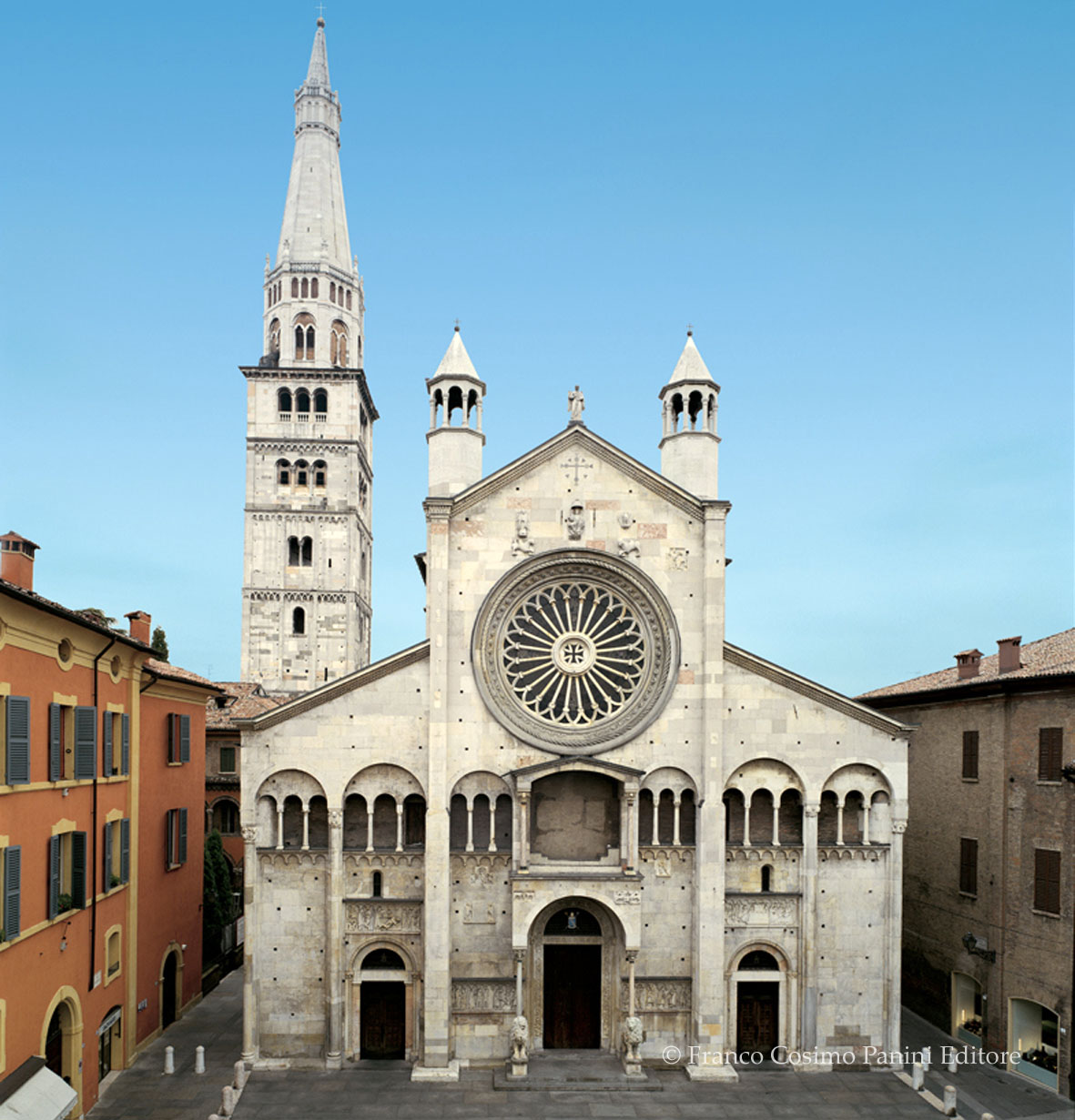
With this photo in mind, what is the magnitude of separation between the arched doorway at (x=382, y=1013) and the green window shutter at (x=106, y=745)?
355 inches

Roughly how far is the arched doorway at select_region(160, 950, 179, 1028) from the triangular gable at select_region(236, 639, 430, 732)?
10.1 meters

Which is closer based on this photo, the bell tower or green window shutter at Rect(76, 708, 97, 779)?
green window shutter at Rect(76, 708, 97, 779)

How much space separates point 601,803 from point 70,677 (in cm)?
1484

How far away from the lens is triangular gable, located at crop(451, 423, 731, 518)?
27109mm

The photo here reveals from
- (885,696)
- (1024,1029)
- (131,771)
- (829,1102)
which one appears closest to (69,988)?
(131,771)

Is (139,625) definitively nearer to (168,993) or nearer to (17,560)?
(17,560)

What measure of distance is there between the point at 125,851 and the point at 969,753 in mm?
26206

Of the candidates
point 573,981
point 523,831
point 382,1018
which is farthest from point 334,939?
point 573,981

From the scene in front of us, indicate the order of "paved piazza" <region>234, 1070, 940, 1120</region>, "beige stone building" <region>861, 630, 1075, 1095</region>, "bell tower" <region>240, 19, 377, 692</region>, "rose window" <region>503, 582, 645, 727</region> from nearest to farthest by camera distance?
"paved piazza" <region>234, 1070, 940, 1120</region> < "beige stone building" <region>861, 630, 1075, 1095</region> < "rose window" <region>503, 582, 645, 727</region> < "bell tower" <region>240, 19, 377, 692</region>

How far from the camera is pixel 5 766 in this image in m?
18.2

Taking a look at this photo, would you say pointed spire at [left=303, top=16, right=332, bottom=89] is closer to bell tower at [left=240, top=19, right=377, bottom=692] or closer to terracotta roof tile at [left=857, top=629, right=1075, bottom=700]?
bell tower at [left=240, top=19, right=377, bottom=692]

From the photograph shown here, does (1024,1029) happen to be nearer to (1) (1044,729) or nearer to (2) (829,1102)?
(2) (829,1102)

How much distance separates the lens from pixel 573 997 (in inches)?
1045

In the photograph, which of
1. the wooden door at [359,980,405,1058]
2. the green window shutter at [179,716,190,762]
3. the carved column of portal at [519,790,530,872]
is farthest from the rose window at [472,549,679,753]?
the green window shutter at [179,716,190,762]
